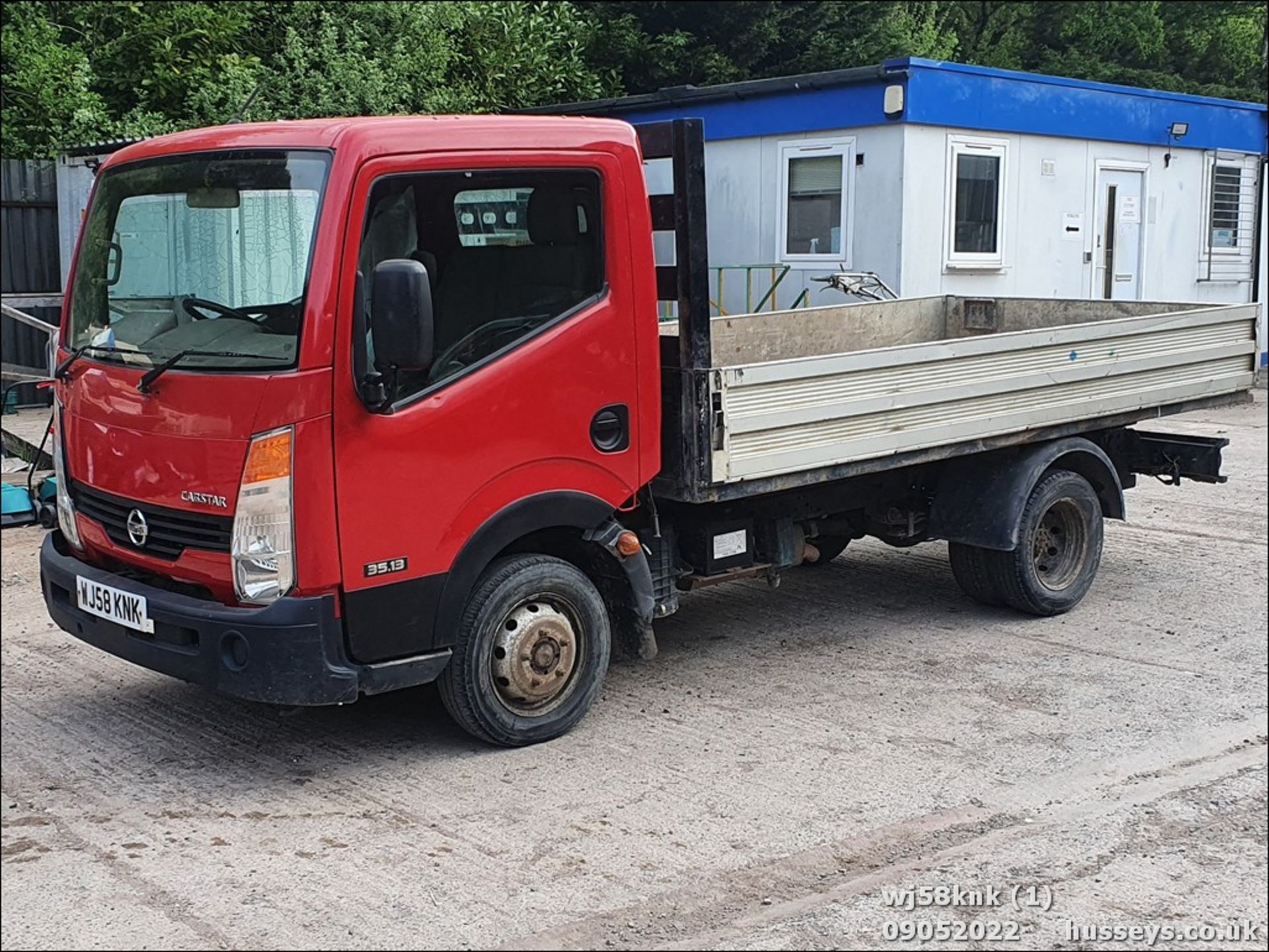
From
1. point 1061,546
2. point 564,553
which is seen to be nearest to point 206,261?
point 564,553

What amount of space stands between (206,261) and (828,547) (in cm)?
438

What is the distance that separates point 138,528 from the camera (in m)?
5.31

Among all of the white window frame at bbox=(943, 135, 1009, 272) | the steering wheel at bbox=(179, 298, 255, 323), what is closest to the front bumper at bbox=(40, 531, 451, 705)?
the steering wheel at bbox=(179, 298, 255, 323)

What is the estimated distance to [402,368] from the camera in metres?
5.02

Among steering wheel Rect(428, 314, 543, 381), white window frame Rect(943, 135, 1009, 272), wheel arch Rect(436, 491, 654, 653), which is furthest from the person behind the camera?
white window frame Rect(943, 135, 1009, 272)

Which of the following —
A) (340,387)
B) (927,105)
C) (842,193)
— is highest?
(927,105)

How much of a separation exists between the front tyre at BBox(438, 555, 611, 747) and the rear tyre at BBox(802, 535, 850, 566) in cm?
238

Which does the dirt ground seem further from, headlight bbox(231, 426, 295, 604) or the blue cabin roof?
the blue cabin roof

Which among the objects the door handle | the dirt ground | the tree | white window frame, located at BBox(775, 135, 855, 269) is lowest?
the dirt ground

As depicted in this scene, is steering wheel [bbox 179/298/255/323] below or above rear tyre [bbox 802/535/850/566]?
above

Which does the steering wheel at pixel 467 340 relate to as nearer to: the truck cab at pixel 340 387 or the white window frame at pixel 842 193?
the truck cab at pixel 340 387

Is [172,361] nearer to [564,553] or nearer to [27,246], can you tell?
[564,553]

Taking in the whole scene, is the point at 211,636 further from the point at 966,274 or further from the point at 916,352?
the point at 966,274

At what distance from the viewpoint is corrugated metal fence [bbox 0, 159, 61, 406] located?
14.0m
